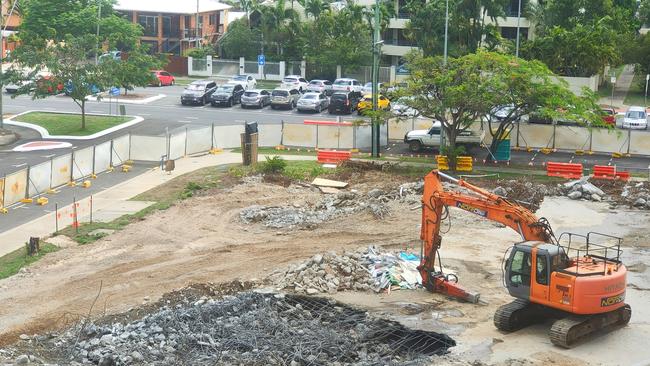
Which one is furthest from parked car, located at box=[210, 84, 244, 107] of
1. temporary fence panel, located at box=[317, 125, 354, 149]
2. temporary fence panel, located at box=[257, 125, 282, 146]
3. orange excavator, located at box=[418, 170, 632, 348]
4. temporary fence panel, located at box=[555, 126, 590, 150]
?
orange excavator, located at box=[418, 170, 632, 348]

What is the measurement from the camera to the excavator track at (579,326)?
2273 cm

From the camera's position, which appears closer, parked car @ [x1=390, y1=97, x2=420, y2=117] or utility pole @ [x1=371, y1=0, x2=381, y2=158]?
parked car @ [x1=390, y1=97, x2=420, y2=117]

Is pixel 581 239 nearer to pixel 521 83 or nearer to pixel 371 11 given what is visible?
pixel 521 83

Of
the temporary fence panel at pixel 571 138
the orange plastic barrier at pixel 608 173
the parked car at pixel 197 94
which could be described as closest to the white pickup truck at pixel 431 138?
the temporary fence panel at pixel 571 138

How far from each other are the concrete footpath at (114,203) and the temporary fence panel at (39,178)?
1.80 m

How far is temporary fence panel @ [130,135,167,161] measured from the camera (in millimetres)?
46875

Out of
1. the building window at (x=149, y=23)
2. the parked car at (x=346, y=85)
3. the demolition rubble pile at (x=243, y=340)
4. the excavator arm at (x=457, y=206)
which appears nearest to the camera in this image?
the demolition rubble pile at (x=243, y=340)

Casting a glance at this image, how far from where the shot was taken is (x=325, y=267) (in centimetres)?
2842

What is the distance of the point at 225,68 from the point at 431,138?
34.7m

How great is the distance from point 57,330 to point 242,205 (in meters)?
14.4

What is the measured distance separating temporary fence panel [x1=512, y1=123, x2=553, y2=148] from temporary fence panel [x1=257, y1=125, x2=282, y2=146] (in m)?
12.3

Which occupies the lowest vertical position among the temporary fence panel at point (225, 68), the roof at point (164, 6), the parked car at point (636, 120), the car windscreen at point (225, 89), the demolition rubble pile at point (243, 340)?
the demolition rubble pile at point (243, 340)

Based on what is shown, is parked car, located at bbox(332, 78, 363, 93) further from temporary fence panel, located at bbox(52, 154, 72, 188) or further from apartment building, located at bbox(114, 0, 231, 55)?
temporary fence panel, located at bbox(52, 154, 72, 188)

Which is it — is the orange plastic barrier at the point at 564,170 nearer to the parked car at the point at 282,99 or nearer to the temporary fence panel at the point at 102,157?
the temporary fence panel at the point at 102,157
